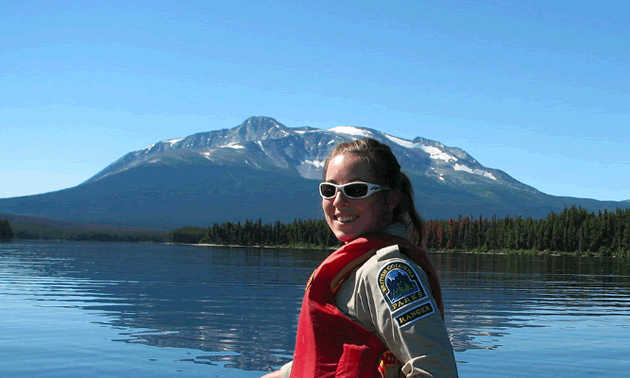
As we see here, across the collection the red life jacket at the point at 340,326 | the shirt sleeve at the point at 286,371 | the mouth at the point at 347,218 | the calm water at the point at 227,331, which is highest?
the mouth at the point at 347,218

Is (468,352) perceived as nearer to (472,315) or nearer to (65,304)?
(472,315)

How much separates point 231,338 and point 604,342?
37.1 ft

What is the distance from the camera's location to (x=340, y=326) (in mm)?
2832

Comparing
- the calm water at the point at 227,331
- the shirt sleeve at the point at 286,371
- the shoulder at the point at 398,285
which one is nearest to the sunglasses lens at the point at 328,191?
the shoulder at the point at 398,285

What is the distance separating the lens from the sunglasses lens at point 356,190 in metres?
3.15

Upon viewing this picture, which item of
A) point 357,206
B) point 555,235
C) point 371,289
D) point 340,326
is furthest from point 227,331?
point 555,235

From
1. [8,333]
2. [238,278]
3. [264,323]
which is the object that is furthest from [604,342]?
[238,278]

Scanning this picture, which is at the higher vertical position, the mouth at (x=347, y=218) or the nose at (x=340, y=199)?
the nose at (x=340, y=199)

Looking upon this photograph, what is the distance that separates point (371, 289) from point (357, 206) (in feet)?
1.76

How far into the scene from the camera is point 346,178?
322 cm

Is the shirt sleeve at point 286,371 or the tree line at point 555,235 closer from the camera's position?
the shirt sleeve at point 286,371

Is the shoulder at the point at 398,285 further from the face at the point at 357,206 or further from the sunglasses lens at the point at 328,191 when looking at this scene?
the sunglasses lens at the point at 328,191

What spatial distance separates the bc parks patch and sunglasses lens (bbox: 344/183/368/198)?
0.53 m

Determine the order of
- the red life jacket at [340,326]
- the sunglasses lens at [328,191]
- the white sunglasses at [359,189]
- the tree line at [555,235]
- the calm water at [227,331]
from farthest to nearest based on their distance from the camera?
the tree line at [555,235] < the calm water at [227,331] < the sunglasses lens at [328,191] < the white sunglasses at [359,189] < the red life jacket at [340,326]
